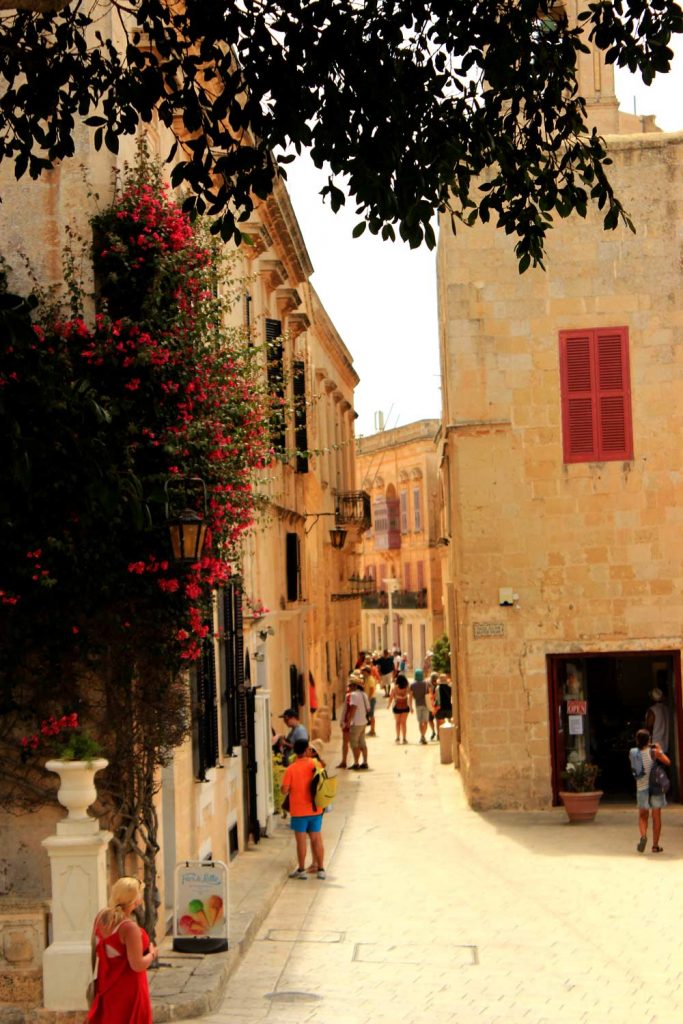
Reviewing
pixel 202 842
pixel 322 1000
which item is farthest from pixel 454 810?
pixel 322 1000

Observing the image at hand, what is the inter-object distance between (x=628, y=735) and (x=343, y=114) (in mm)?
15056

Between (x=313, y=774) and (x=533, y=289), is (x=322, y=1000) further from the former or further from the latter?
(x=533, y=289)

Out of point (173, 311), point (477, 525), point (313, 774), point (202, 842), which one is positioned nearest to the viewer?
point (173, 311)

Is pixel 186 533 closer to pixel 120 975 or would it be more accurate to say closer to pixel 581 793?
pixel 120 975

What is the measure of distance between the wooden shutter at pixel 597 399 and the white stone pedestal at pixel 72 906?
11.8 metres

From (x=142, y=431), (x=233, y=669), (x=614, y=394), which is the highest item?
(x=614, y=394)

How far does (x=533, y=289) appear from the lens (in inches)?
811

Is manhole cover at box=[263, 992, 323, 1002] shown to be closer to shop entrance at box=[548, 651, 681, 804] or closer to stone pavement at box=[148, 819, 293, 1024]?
stone pavement at box=[148, 819, 293, 1024]

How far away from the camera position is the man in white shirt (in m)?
24.8

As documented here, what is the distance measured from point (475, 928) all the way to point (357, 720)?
12.4 metres

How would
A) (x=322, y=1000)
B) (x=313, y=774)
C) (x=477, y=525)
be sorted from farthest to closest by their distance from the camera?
(x=477, y=525) < (x=313, y=774) < (x=322, y=1000)

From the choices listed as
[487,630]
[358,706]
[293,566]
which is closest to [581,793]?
[487,630]

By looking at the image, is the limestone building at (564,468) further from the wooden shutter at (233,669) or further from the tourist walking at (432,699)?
the tourist walking at (432,699)

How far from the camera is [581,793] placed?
62.6ft
